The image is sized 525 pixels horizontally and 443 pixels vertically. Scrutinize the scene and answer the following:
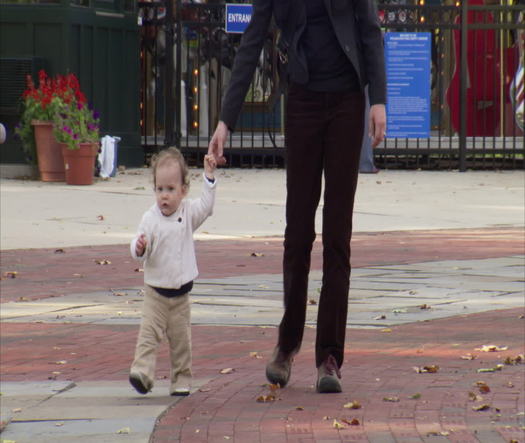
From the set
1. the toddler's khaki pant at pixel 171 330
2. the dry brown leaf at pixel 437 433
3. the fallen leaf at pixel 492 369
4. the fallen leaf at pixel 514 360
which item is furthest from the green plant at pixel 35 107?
the dry brown leaf at pixel 437 433

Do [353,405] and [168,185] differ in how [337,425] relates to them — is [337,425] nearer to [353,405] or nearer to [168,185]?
[353,405]

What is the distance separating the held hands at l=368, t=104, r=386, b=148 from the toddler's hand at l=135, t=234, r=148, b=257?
0.94 meters

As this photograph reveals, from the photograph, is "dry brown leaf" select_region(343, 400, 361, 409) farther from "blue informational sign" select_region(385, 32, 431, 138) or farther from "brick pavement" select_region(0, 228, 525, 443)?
"blue informational sign" select_region(385, 32, 431, 138)

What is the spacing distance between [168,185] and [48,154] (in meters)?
12.2

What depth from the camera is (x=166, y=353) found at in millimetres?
6797

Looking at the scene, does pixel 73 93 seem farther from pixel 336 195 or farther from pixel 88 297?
pixel 336 195

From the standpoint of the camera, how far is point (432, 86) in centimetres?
2164

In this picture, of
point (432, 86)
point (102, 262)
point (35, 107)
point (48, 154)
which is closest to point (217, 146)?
point (102, 262)

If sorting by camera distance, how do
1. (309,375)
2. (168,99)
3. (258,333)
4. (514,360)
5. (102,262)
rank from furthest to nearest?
(168,99), (102,262), (258,333), (514,360), (309,375)

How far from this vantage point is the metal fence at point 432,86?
20.0 m

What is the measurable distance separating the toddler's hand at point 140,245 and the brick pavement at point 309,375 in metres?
0.58

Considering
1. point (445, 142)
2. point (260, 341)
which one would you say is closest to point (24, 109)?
point (445, 142)

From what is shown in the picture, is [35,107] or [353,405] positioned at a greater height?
[35,107]

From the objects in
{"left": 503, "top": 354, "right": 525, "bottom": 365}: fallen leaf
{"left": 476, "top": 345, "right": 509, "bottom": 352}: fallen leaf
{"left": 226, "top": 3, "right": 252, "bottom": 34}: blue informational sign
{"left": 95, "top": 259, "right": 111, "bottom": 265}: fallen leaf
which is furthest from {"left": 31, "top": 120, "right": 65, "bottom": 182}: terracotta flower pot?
{"left": 503, "top": 354, "right": 525, "bottom": 365}: fallen leaf
